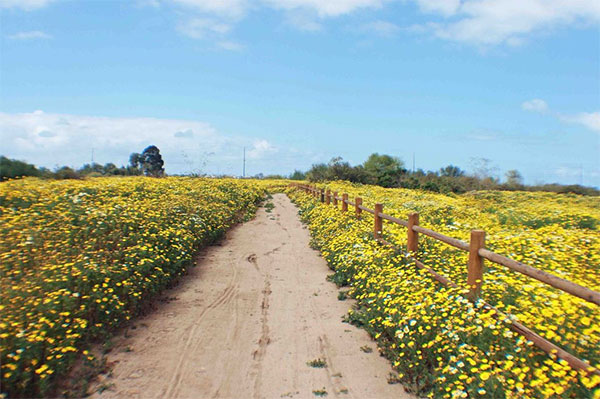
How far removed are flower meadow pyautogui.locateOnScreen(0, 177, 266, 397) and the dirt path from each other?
431 mm

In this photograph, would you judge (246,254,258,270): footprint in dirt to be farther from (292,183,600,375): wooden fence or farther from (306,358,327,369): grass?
(306,358,327,369): grass

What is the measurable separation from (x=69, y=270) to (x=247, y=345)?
7.72 feet

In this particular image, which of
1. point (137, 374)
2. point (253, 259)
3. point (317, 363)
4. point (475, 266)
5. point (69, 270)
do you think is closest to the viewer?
point (137, 374)

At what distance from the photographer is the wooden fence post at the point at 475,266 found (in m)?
4.26

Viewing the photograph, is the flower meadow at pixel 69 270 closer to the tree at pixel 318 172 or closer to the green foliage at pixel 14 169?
the green foliage at pixel 14 169

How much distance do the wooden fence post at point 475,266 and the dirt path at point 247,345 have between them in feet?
4.15

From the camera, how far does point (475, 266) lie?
431 cm

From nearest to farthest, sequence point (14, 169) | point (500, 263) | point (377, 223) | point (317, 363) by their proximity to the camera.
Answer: point (500, 263), point (317, 363), point (377, 223), point (14, 169)

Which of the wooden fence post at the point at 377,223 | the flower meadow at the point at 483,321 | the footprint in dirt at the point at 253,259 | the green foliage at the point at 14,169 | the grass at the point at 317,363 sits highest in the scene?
the green foliage at the point at 14,169

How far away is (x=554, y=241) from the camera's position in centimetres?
597

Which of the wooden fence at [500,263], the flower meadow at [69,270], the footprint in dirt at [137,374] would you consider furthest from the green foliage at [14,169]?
the wooden fence at [500,263]

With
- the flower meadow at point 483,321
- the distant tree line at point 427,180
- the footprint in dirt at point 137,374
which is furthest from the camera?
the distant tree line at point 427,180

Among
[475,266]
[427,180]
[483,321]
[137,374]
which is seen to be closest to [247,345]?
[137,374]

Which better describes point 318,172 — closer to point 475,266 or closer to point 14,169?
point 14,169
